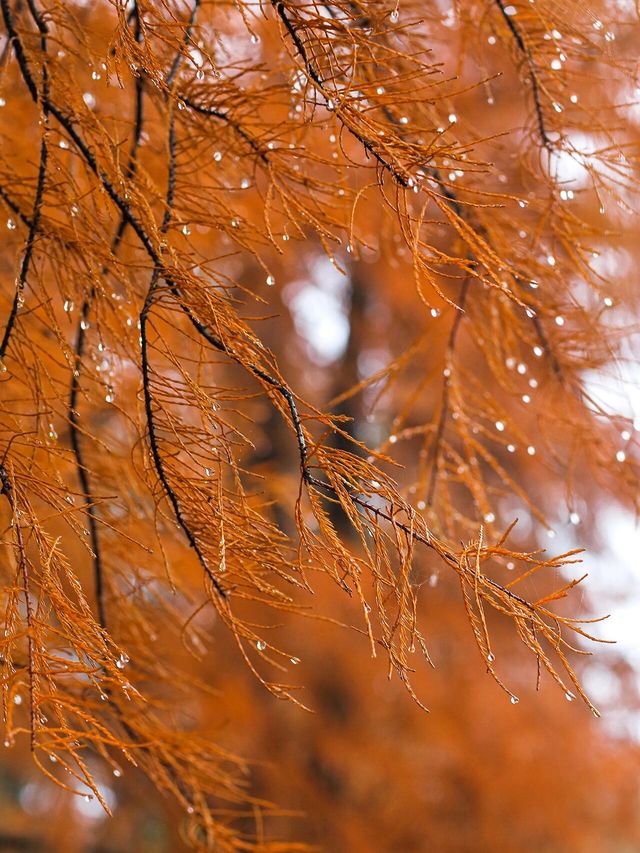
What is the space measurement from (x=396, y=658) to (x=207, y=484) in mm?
255

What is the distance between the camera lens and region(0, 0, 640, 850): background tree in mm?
818

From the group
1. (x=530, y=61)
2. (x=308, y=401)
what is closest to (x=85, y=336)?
(x=530, y=61)

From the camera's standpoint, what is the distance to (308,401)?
2080 millimetres

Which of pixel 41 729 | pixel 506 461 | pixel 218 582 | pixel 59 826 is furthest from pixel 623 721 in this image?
pixel 41 729

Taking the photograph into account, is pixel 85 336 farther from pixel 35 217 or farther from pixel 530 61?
pixel 530 61

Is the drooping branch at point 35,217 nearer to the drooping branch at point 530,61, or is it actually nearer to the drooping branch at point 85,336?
the drooping branch at point 85,336

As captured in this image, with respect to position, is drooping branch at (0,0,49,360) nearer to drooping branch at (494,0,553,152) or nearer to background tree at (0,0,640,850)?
background tree at (0,0,640,850)

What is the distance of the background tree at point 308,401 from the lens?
0.82 metres

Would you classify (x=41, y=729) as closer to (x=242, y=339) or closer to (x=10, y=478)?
(x=10, y=478)

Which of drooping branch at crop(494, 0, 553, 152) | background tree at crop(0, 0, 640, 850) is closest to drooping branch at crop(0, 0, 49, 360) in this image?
background tree at crop(0, 0, 640, 850)

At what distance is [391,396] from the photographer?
3.48m

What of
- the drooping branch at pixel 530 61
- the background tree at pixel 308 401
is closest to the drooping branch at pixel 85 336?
the background tree at pixel 308 401

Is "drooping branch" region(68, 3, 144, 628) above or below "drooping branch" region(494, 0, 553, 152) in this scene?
below

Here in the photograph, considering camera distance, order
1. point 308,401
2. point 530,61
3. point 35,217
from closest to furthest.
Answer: point 35,217, point 530,61, point 308,401
